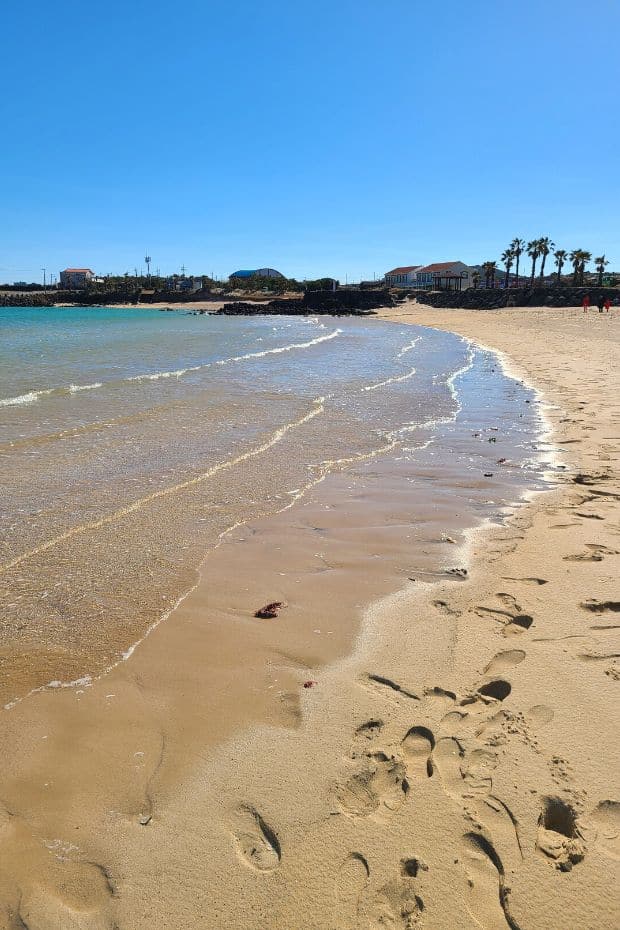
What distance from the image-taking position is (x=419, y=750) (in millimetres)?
2754

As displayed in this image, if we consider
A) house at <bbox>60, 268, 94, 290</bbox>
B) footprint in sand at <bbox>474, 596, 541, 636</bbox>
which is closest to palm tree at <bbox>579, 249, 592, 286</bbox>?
footprint in sand at <bbox>474, 596, 541, 636</bbox>

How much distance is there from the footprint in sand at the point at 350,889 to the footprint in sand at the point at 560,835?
0.70 m

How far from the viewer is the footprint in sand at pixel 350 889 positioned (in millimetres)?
2008

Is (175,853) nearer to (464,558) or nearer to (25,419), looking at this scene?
(464,558)

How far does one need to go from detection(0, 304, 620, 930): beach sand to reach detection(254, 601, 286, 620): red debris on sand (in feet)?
0.35

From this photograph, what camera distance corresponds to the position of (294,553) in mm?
5211

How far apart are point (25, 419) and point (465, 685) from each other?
1081 centimetres

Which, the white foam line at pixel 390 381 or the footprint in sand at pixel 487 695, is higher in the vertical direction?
the white foam line at pixel 390 381

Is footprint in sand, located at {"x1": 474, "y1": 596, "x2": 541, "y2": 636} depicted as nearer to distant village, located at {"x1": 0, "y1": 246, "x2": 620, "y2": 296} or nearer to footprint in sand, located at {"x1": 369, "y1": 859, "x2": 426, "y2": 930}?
footprint in sand, located at {"x1": 369, "y1": 859, "x2": 426, "y2": 930}

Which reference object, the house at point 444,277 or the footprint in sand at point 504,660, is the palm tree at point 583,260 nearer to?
the house at point 444,277

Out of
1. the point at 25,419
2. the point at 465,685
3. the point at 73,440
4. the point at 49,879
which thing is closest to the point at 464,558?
the point at 465,685

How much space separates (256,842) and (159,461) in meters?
6.72

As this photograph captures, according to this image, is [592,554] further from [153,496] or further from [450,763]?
[153,496]

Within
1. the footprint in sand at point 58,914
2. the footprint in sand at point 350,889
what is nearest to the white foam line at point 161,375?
the footprint in sand at point 58,914
